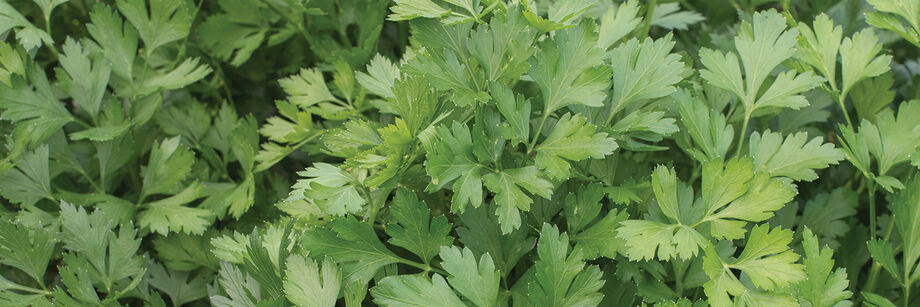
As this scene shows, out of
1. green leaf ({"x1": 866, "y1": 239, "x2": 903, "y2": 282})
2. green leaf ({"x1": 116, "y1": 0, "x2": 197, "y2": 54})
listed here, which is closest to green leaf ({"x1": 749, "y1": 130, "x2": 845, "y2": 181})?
green leaf ({"x1": 866, "y1": 239, "x2": 903, "y2": 282})

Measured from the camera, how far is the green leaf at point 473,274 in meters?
0.62

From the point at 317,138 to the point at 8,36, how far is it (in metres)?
0.49

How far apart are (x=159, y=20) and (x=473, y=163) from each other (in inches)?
23.2

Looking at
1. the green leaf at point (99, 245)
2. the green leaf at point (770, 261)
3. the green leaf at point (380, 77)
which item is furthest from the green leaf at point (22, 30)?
the green leaf at point (770, 261)

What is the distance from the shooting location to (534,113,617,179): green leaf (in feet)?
2.04

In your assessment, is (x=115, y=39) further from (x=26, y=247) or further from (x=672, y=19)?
(x=672, y=19)

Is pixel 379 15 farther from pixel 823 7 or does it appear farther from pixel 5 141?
pixel 823 7

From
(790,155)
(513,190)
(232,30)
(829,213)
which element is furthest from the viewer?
(232,30)

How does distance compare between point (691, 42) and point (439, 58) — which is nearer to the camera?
point (439, 58)

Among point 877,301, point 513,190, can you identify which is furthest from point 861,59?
point 513,190

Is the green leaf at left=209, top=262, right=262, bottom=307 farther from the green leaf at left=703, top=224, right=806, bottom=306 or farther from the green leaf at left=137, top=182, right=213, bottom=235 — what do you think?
the green leaf at left=703, top=224, right=806, bottom=306

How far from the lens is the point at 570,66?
2.21ft

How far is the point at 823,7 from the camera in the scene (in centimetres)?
104

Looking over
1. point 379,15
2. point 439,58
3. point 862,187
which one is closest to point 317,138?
point 379,15
